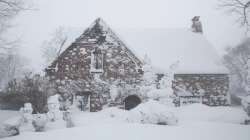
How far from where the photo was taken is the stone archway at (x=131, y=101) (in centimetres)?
1889

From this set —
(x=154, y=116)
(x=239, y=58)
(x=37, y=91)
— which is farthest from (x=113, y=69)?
(x=239, y=58)

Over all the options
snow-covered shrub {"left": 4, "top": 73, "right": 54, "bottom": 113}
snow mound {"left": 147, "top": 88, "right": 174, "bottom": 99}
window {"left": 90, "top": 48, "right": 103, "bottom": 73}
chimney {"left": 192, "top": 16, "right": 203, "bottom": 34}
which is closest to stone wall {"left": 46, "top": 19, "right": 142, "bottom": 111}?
window {"left": 90, "top": 48, "right": 103, "bottom": 73}

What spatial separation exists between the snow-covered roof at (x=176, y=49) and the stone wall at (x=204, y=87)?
1.63 ft

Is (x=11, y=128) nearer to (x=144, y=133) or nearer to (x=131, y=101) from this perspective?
(x=144, y=133)

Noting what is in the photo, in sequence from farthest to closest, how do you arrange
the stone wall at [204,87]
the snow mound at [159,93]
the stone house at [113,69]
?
the stone wall at [204,87]
the stone house at [113,69]
the snow mound at [159,93]

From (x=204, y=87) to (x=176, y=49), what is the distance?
14.2 ft

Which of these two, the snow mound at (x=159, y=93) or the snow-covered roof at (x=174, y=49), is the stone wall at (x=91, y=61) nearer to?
the snow-covered roof at (x=174, y=49)

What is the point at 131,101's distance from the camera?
1909 centimetres

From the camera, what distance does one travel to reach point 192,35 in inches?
958

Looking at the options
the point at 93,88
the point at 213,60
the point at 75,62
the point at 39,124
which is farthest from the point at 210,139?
the point at 213,60

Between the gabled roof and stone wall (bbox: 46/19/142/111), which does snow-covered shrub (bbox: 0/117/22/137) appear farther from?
→ the gabled roof

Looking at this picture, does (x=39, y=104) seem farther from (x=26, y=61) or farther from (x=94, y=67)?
(x=26, y=61)

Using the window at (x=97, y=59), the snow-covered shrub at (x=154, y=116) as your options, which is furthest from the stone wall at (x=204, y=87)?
the snow-covered shrub at (x=154, y=116)

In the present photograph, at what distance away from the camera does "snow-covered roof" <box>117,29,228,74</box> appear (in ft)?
66.9
